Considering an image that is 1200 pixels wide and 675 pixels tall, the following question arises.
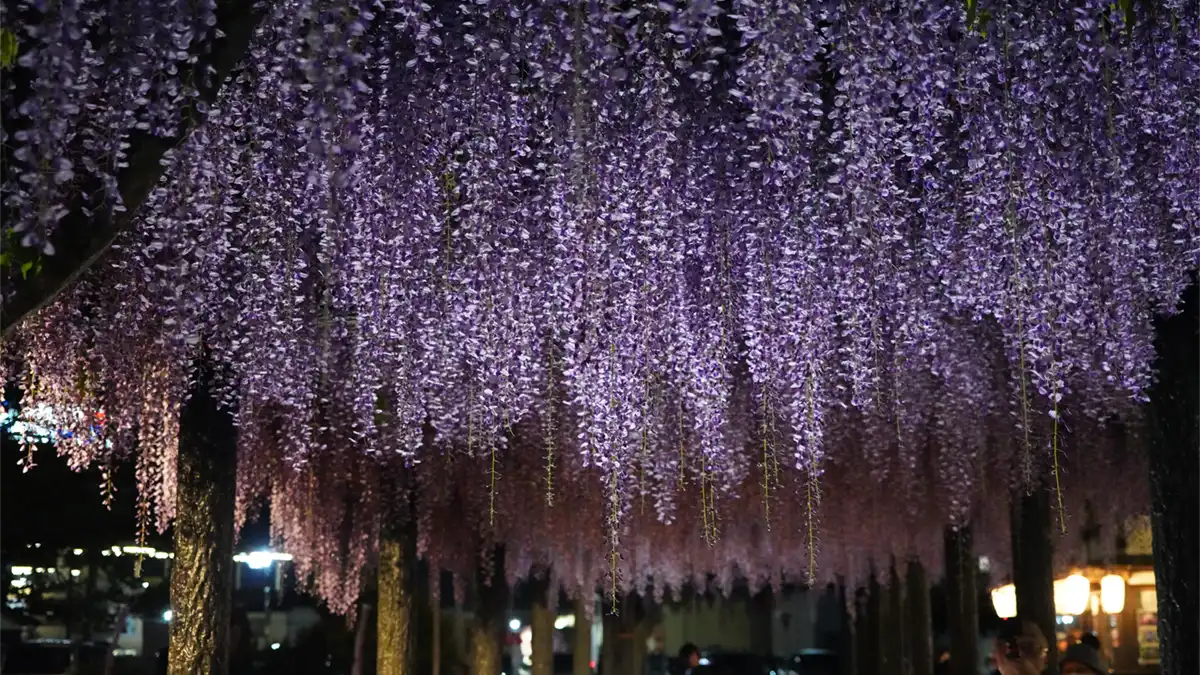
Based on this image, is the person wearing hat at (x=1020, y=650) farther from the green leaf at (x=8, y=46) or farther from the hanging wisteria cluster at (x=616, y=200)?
the green leaf at (x=8, y=46)

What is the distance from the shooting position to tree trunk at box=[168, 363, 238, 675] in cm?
640

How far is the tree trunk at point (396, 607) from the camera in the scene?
10047 millimetres

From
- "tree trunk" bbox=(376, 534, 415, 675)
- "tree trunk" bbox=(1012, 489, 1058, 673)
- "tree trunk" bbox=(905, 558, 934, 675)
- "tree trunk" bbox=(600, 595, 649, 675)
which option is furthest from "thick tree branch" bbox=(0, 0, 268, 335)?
"tree trunk" bbox=(600, 595, 649, 675)

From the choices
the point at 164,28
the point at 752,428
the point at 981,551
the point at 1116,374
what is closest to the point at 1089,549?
the point at 981,551


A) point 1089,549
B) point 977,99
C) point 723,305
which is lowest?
point 1089,549

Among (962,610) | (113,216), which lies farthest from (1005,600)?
(113,216)

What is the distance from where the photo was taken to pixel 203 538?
21.5ft

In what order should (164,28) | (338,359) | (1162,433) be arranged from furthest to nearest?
1. (338,359)
2. (1162,433)
3. (164,28)

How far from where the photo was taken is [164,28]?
11.1ft

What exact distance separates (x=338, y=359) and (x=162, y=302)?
8.24 ft

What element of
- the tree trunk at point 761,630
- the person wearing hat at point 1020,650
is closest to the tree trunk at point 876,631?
the person wearing hat at point 1020,650

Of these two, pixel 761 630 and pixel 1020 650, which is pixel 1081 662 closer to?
pixel 1020 650

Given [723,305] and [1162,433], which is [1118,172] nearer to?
[1162,433]

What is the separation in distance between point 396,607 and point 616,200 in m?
6.25
